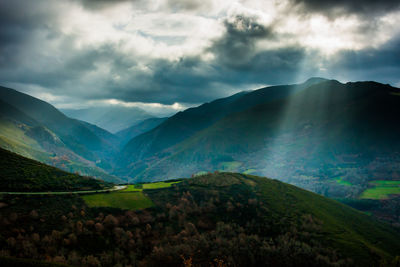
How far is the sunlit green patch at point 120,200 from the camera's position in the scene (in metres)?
155

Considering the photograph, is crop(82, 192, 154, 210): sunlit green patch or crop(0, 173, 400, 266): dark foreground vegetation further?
crop(82, 192, 154, 210): sunlit green patch

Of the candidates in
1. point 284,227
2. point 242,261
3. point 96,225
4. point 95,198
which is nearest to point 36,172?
point 95,198

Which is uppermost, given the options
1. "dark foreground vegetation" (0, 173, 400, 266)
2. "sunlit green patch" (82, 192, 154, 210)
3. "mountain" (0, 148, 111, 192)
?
"mountain" (0, 148, 111, 192)

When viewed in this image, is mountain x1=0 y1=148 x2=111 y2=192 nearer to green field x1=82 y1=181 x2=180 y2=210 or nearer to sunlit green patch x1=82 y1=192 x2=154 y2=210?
green field x1=82 y1=181 x2=180 y2=210

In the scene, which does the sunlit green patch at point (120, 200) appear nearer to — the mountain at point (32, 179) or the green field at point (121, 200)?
the green field at point (121, 200)

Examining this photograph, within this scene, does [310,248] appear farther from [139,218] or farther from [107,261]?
[107,261]

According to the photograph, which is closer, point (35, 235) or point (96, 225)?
point (35, 235)

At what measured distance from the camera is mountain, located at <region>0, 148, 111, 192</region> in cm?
15150

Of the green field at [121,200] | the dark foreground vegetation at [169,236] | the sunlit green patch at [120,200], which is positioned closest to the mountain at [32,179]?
the dark foreground vegetation at [169,236]

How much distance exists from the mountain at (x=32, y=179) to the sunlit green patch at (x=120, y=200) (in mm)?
22997

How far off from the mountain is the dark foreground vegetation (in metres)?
18.6

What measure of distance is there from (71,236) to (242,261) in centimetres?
8927

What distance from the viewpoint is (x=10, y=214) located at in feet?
383

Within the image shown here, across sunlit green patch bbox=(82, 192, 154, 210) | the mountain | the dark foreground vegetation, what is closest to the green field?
sunlit green patch bbox=(82, 192, 154, 210)
